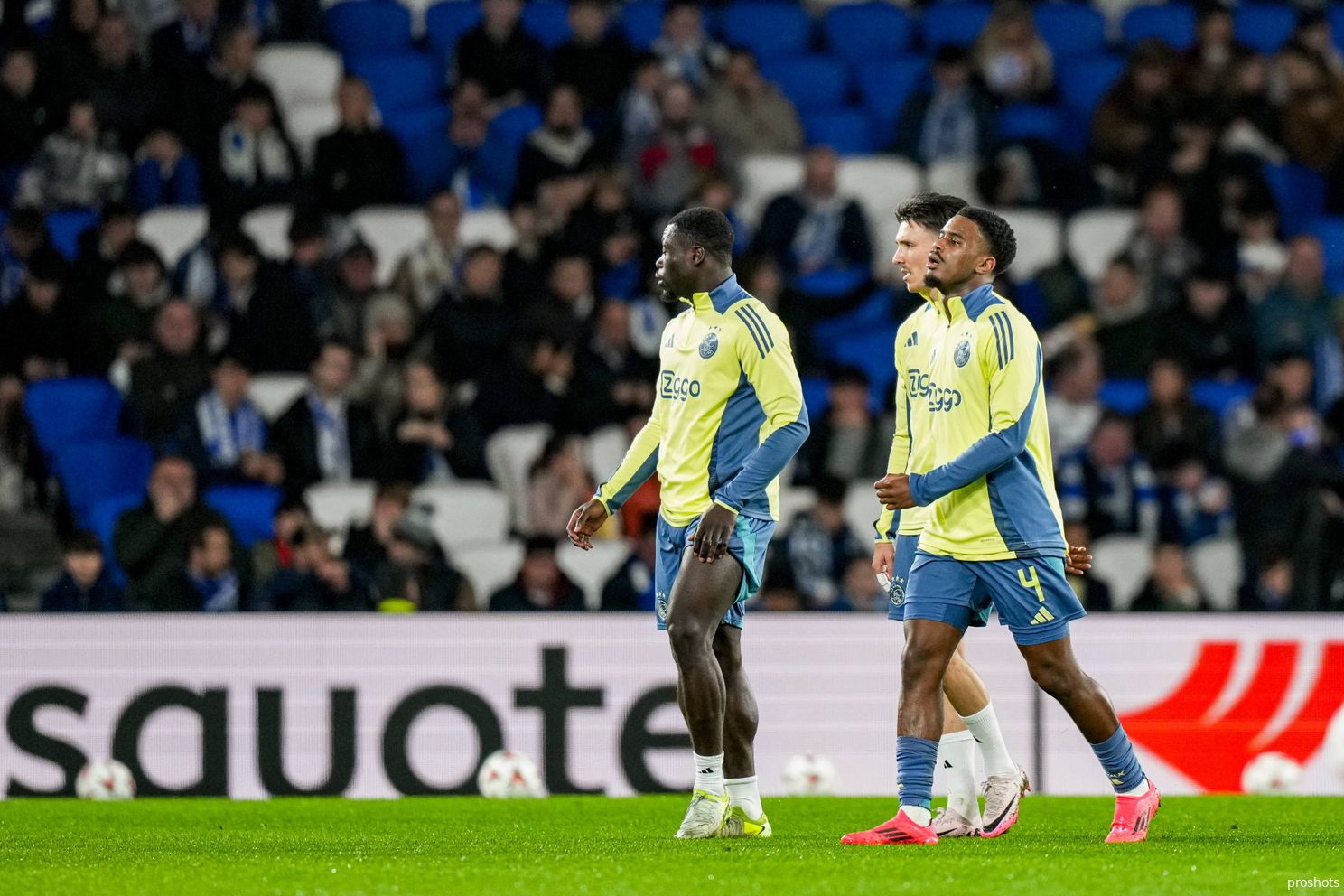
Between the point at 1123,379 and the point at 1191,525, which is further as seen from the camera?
the point at 1123,379

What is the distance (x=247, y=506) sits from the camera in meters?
12.4

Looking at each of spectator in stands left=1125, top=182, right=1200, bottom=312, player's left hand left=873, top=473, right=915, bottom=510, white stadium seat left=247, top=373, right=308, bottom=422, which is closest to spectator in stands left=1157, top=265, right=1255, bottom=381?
spectator in stands left=1125, top=182, right=1200, bottom=312

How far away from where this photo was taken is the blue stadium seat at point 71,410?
1323cm

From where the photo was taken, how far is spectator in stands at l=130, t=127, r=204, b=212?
14.7m

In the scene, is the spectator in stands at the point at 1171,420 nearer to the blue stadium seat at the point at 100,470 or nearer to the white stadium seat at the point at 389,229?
the white stadium seat at the point at 389,229

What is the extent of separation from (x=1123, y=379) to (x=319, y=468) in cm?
530

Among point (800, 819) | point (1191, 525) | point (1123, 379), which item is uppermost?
point (1123, 379)

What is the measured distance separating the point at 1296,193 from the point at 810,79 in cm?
372

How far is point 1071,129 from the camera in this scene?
51.8ft

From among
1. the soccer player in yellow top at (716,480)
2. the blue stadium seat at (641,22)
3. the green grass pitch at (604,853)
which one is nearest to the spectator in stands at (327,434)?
the green grass pitch at (604,853)

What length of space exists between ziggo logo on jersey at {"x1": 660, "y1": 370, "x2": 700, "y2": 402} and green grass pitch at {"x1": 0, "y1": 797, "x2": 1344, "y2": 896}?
4.87 ft

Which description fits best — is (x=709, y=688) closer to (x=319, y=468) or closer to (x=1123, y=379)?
(x=319, y=468)

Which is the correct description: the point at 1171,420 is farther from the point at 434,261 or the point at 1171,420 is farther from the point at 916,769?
the point at 916,769

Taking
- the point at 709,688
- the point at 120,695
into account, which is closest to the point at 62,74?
the point at 120,695
